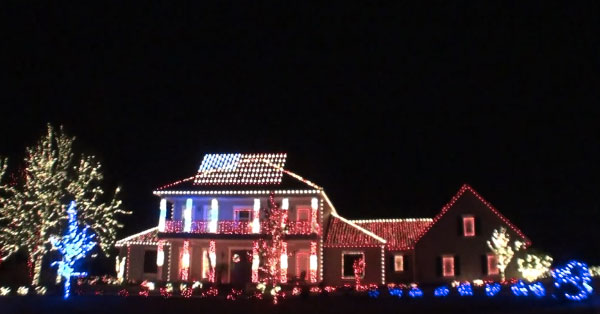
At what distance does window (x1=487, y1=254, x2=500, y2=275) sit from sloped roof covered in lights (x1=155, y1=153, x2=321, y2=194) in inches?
395

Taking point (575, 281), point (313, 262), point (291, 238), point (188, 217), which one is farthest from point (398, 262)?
point (575, 281)

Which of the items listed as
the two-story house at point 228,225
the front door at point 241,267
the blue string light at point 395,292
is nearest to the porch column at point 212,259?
the two-story house at point 228,225

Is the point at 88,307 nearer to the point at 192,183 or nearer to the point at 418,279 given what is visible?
the point at 192,183

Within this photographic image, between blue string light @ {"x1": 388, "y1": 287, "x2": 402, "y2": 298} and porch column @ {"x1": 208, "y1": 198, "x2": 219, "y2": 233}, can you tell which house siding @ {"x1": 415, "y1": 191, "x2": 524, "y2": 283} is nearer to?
blue string light @ {"x1": 388, "y1": 287, "x2": 402, "y2": 298}

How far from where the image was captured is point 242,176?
113 feet

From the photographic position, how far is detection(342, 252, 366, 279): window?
34156 mm

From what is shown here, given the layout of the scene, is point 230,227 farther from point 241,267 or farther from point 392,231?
point 392,231

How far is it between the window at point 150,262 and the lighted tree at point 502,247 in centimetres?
1877

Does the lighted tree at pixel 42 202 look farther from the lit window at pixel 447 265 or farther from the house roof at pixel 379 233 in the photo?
the lit window at pixel 447 265

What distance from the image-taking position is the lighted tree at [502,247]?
103 feet

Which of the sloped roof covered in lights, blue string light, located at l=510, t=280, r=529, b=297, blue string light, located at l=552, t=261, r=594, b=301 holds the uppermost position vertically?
the sloped roof covered in lights

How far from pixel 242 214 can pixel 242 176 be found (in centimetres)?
220

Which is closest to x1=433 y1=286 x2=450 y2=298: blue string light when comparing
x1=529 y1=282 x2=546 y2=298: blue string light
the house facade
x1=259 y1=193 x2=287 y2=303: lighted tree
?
x1=529 y1=282 x2=546 y2=298: blue string light

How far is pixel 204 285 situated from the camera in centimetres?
3111
